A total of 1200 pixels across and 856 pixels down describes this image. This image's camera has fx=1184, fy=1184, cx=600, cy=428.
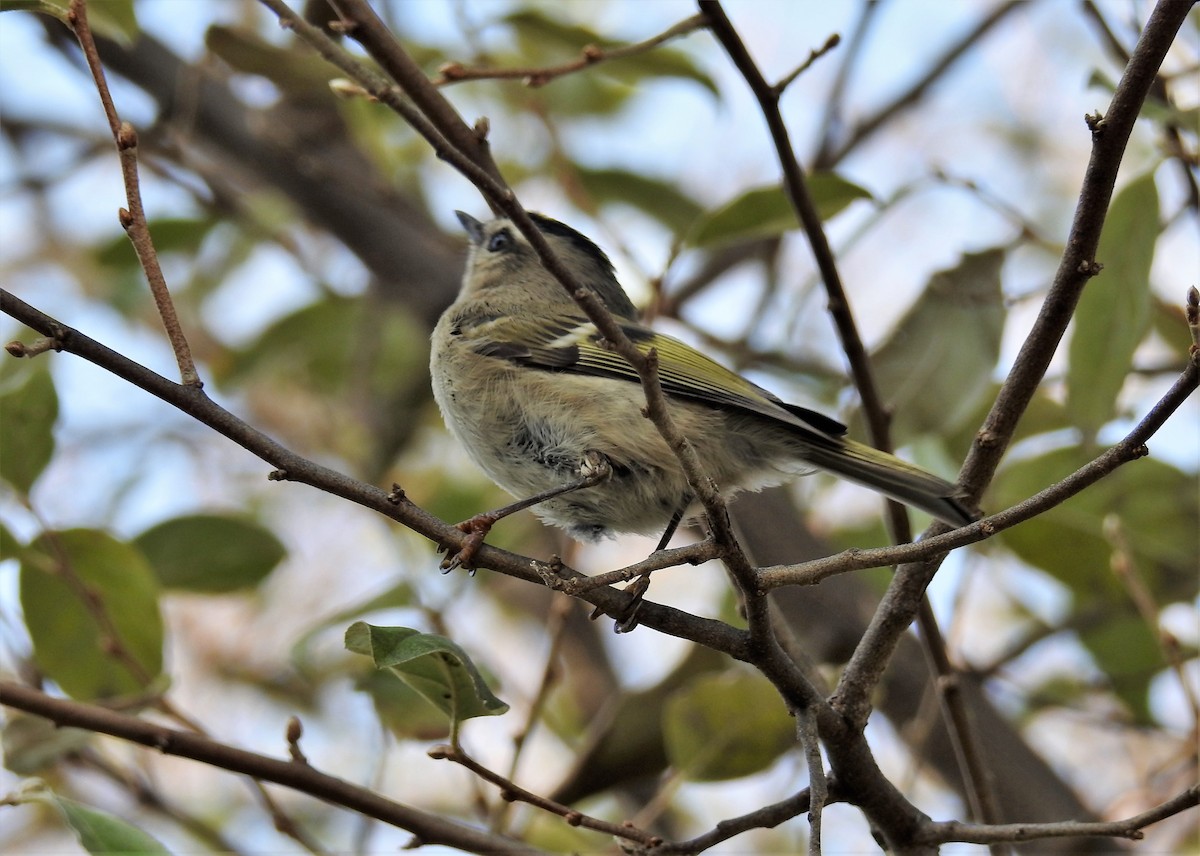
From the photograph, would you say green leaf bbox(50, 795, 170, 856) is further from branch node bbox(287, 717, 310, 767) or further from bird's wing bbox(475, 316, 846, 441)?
bird's wing bbox(475, 316, 846, 441)

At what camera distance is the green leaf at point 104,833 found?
1565 millimetres

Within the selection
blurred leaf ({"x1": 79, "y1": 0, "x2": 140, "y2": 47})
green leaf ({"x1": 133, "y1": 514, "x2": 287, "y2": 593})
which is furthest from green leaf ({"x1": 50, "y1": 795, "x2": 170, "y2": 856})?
blurred leaf ({"x1": 79, "y1": 0, "x2": 140, "y2": 47})

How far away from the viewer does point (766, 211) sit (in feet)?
8.23

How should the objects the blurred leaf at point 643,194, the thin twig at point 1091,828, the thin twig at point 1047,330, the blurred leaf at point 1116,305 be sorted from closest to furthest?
the thin twig at point 1047,330, the thin twig at point 1091,828, the blurred leaf at point 1116,305, the blurred leaf at point 643,194

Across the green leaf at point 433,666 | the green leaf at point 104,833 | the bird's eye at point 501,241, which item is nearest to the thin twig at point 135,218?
the green leaf at point 433,666

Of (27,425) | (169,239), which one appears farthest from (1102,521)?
(169,239)

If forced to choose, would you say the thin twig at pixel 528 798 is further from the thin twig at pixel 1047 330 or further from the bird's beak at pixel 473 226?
the bird's beak at pixel 473 226

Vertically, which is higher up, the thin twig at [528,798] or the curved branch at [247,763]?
the thin twig at [528,798]

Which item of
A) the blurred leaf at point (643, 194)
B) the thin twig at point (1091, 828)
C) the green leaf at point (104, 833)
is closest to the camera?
the thin twig at point (1091, 828)

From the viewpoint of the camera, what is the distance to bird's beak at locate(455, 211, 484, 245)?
3.19 m

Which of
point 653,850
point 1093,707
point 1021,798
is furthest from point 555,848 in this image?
point 1093,707

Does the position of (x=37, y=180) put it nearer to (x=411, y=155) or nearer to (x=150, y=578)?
(x=411, y=155)

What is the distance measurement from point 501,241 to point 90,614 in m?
1.41

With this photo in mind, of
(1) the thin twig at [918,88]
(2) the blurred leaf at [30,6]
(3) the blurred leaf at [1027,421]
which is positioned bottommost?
(2) the blurred leaf at [30,6]
